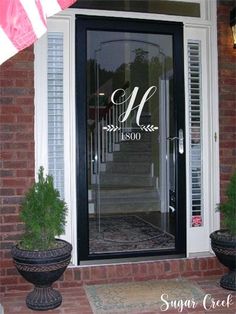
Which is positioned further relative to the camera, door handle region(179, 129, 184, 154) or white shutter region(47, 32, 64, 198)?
door handle region(179, 129, 184, 154)

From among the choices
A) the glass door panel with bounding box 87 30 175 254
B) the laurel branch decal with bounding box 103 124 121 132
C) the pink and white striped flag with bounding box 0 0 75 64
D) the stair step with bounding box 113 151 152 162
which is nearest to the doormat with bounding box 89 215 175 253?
the glass door panel with bounding box 87 30 175 254

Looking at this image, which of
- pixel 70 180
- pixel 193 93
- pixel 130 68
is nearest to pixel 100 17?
pixel 130 68

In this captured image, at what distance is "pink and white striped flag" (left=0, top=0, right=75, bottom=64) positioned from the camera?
1.54 m

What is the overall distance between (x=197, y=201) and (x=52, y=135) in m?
1.39

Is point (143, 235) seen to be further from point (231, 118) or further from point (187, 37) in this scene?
point (187, 37)

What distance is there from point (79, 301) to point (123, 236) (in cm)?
104

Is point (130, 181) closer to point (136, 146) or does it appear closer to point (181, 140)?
point (136, 146)

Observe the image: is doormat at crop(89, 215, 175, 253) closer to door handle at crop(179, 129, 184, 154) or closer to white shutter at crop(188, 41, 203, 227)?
white shutter at crop(188, 41, 203, 227)

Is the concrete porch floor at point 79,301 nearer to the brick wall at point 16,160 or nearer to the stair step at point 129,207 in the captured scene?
the brick wall at point 16,160

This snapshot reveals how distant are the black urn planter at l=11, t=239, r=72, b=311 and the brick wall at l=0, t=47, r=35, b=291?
0.36m

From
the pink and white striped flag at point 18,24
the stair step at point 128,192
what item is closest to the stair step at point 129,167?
the stair step at point 128,192

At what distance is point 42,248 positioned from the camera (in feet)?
9.47

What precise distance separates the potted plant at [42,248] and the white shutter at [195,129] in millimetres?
1272

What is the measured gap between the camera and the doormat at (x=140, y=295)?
2.91m
